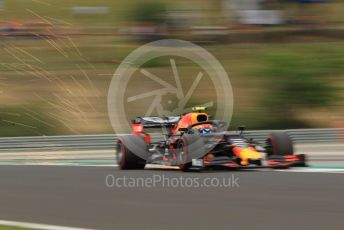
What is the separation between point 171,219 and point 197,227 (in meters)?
0.65

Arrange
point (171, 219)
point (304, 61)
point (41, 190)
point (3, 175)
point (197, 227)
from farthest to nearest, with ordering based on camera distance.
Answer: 1. point (304, 61)
2. point (3, 175)
3. point (41, 190)
4. point (171, 219)
5. point (197, 227)

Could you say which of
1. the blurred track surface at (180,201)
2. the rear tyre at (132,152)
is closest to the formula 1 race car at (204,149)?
the rear tyre at (132,152)

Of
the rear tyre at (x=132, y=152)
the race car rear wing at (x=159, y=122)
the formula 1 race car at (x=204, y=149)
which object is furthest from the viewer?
the race car rear wing at (x=159, y=122)

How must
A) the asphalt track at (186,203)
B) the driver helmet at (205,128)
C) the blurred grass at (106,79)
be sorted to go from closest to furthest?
the asphalt track at (186,203) → the driver helmet at (205,128) → the blurred grass at (106,79)

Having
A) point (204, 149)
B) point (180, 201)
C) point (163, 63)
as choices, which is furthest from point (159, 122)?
point (163, 63)

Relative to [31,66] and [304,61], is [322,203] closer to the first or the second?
[304,61]

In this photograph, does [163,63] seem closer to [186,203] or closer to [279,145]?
[279,145]

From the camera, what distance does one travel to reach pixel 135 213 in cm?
800

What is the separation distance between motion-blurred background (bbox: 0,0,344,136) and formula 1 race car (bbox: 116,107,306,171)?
50.7 feet

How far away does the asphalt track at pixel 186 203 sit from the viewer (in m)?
7.16

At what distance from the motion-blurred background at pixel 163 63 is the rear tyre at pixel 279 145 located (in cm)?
1583

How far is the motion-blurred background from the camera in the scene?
29.7m

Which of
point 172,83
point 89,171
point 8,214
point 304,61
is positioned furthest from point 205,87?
point 8,214

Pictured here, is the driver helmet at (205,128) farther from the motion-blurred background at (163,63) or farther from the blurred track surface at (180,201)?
Answer: the motion-blurred background at (163,63)
